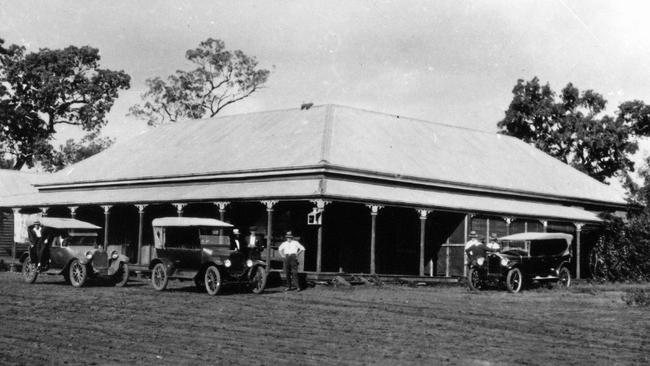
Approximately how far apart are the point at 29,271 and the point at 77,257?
239 cm

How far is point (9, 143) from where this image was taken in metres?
63.3

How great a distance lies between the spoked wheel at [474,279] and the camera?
24719mm

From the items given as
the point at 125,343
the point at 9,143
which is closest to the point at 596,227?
the point at 125,343

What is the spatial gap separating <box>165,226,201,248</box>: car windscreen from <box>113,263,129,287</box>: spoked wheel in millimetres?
2311

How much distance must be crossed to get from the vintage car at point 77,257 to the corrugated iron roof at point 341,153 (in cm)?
796

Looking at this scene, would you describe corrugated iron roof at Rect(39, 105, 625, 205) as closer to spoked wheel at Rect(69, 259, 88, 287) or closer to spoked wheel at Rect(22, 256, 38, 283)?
spoked wheel at Rect(69, 259, 88, 287)

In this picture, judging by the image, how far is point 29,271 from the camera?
26.0 metres

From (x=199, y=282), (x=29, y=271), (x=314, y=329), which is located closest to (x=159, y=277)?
(x=199, y=282)

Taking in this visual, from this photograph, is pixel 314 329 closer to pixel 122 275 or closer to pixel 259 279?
pixel 259 279

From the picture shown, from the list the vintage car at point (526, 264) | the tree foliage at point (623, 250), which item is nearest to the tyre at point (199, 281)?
the vintage car at point (526, 264)

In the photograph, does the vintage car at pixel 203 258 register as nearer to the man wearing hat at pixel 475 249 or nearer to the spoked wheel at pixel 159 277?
the spoked wheel at pixel 159 277

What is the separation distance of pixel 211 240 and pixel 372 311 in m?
6.18

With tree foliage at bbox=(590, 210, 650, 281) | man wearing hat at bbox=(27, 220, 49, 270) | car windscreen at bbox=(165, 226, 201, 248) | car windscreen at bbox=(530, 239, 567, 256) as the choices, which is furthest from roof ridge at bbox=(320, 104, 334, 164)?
tree foliage at bbox=(590, 210, 650, 281)

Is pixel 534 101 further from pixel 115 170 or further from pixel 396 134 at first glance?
pixel 115 170
